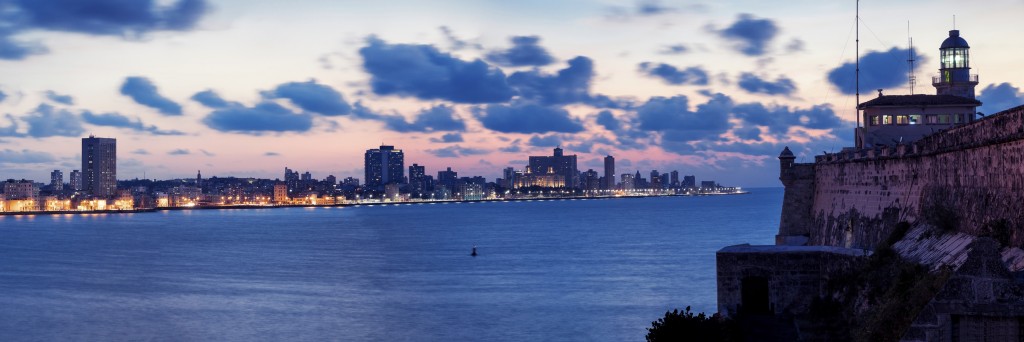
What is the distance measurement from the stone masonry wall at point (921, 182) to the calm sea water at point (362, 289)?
9228mm

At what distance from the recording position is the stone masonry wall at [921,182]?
2608 cm

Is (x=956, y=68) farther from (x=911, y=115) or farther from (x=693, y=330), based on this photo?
(x=693, y=330)

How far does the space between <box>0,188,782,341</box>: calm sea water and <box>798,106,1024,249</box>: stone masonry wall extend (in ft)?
30.3

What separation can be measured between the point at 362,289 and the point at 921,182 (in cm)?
4156

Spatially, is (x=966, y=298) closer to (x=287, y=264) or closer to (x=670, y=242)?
(x=287, y=264)

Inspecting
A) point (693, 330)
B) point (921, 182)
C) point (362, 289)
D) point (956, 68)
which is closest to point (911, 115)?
point (956, 68)

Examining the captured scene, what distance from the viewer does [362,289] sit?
6906 centimetres

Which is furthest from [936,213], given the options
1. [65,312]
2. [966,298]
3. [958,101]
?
[65,312]

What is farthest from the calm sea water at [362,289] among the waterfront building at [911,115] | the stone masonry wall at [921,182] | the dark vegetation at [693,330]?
the dark vegetation at [693,330]

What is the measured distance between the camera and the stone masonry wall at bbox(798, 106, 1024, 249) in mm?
26078

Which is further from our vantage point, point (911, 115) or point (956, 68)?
point (956, 68)

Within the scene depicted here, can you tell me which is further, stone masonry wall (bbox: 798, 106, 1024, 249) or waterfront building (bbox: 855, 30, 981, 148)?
waterfront building (bbox: 855, 30, 981, 148)

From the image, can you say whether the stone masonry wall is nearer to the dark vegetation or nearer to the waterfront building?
the dark vegetation

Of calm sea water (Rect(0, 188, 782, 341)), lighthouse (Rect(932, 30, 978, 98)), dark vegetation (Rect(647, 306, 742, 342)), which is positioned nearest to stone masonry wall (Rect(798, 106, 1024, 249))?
dark vegetation (Rect(647, 306, 742, 342))
